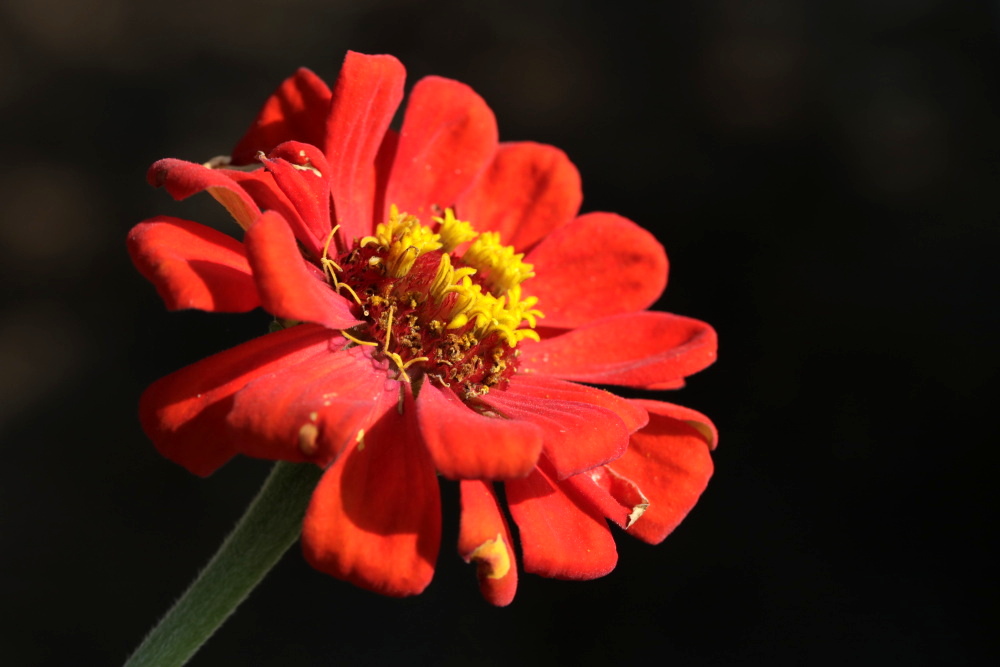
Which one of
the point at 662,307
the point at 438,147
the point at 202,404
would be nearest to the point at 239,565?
the point at 202,404

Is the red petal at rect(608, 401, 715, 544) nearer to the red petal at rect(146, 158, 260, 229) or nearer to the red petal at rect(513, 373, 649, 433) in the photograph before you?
the red petal at rect(513, 373, 649, 433)

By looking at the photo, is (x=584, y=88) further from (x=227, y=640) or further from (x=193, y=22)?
(x=227, y=640)

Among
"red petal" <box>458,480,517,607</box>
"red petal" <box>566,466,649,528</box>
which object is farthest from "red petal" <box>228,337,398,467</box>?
"red petal" <box>566,466,649,528</box>

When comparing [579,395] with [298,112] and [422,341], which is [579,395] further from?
[298,112]

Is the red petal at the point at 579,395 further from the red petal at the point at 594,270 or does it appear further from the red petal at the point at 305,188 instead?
the red petal at the point at 305,188

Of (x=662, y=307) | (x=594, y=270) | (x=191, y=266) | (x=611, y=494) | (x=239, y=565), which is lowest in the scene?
(x=662, y=307)

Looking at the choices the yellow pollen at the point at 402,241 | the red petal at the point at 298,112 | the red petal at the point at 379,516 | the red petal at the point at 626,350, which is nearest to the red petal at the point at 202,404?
the red petal at the point at 379,516
